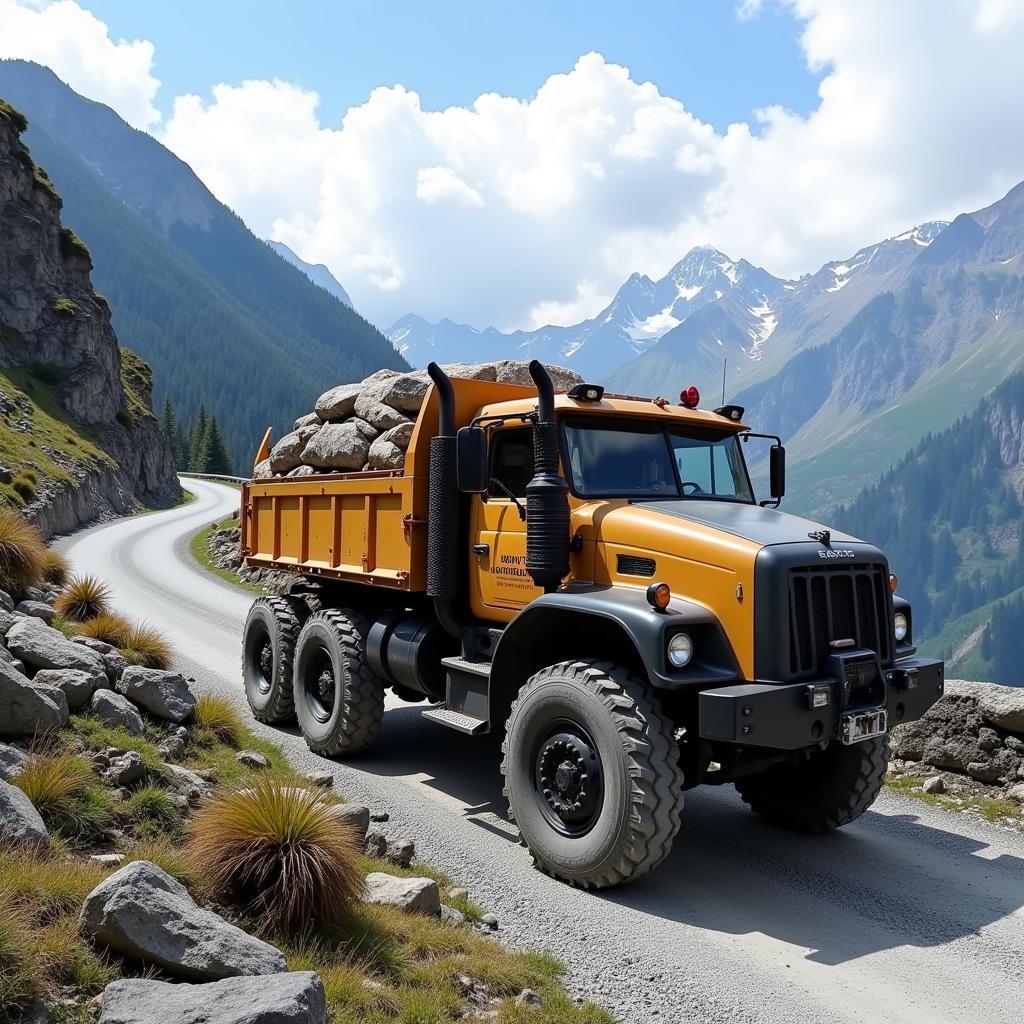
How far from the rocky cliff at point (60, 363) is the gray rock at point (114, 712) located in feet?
120

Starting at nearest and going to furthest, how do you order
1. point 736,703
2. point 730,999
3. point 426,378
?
point 730,999
point 736,703
point 426,378

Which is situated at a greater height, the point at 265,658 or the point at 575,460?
the point at 575,460

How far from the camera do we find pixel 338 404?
10.7 metres

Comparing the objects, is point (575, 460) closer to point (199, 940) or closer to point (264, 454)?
point (199, 940)

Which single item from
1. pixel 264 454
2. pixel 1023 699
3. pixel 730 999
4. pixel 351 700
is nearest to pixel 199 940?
pixel 730 999

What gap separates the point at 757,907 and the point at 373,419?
6.21m

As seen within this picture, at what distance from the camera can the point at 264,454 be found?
1248 centimetres

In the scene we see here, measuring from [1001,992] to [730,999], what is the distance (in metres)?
1.53

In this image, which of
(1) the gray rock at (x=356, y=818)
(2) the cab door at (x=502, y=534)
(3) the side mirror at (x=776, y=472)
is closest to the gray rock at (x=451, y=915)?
(1) the gray rock at (x=356, y=818)

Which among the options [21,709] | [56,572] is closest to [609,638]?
[21,709]

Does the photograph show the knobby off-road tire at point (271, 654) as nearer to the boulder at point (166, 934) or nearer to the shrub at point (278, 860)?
the shrub at point (278, 860)

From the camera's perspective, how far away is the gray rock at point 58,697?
241 inches

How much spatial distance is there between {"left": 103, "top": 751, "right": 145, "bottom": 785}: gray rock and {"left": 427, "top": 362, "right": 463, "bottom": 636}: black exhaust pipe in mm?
2732

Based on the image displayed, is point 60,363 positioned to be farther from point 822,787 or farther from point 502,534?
point 822,787
